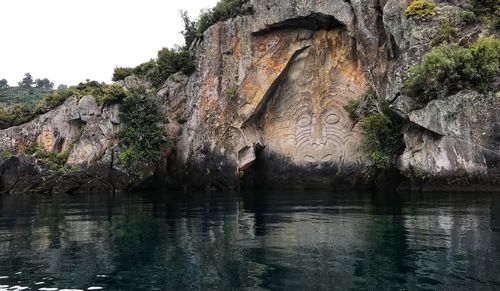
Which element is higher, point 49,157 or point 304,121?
point 304,121

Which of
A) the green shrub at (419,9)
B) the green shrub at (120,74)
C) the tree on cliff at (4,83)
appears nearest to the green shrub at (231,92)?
the green shrub at (120,74)

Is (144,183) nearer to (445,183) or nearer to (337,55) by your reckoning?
(337,55)

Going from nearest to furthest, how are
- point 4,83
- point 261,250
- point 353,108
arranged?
point 261,250, point 353,108, point 4,83

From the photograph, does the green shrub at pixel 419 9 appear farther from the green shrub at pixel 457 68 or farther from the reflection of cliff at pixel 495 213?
the reflection of cliff at pixel 495 213

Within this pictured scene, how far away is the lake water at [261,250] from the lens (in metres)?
9.77

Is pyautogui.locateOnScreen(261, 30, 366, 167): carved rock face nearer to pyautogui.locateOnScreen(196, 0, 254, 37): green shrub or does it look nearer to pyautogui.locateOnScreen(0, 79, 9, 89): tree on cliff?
pyautogui.locateOnScreen(196, 0, 254, 37): green shrub

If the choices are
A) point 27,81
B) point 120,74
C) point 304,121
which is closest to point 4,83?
point 27,81

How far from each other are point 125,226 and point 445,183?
21043mm

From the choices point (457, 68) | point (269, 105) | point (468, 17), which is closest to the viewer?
point (457, 68)

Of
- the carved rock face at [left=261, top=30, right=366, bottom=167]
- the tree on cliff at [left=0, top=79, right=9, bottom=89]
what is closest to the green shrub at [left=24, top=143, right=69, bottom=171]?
the carved rock face at [left=261, top=30, right=366, bottom=167]

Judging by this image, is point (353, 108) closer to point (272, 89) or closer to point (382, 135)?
point (382, 135)

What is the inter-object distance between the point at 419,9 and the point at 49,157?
33.1 m

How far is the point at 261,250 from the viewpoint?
12.8 metres

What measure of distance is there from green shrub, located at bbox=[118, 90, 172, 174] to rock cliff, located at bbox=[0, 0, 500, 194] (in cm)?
151
